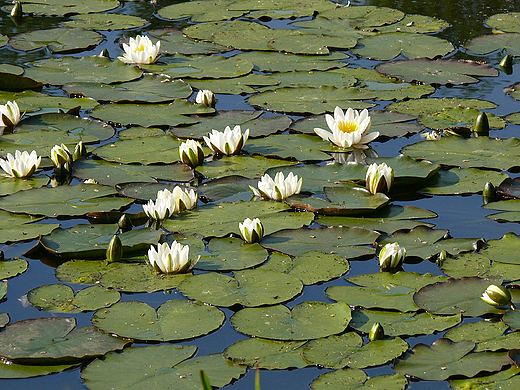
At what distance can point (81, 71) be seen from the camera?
6.16m

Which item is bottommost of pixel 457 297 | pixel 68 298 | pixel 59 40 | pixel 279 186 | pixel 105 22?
pixel 68 298

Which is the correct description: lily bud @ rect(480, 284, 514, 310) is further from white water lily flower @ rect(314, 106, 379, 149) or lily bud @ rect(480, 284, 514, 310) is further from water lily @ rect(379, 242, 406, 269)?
white water lily flower @ rect(314, 106, 379, 149)

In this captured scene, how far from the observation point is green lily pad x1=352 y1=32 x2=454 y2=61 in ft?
21.8

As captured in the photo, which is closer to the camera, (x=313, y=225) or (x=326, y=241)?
(x=326, y=241)

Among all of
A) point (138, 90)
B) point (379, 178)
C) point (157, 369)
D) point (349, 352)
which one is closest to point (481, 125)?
point (379, 178)

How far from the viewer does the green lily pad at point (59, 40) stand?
684 centimetres

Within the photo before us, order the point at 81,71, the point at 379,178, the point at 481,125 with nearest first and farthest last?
the point at 379,178
the point at 481,125
the point at 81,71

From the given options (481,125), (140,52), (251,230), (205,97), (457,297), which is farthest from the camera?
(140,52)

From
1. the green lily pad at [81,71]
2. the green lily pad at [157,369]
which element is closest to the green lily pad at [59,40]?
the green lily pad at [81,71]

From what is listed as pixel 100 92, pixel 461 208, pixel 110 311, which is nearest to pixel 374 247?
pixel 461 208

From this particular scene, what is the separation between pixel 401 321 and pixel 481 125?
2.55 metres

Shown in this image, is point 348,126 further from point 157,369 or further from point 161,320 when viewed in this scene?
point 157,369

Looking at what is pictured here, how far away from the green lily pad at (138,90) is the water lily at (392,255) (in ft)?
9.61

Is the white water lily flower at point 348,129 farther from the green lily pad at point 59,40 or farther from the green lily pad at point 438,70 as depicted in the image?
the green lily pad at point 59,40
